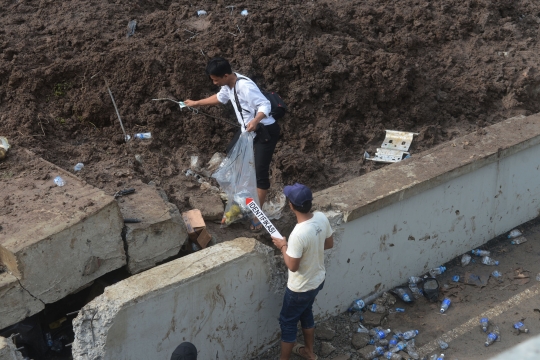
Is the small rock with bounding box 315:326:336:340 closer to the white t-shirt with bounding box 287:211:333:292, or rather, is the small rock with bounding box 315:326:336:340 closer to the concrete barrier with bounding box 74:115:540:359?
the concrete barrier with bounding box 74:115:540:359

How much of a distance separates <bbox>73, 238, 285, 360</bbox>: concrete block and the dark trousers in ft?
3.55

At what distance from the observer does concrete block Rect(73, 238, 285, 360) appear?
4438mm

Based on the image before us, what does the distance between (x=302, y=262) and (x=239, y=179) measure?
1.51m

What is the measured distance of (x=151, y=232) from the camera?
5273mm

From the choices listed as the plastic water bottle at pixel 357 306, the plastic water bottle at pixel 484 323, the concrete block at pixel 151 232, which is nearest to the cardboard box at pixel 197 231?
the concrete block at pixel 151 232

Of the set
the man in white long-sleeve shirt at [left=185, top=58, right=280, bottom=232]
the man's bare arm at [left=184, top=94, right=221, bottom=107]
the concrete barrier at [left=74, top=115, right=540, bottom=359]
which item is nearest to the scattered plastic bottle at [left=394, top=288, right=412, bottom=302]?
the concrete barrier at [left=74, top=115, right=540, bottom=359]

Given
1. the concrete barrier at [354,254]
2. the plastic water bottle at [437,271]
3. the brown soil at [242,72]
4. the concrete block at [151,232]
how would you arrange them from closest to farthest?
the concrete barrier at [354,254] < the concrete block at [151,232] < the plastic water bottle at [437,271] < the brown soil at [242,72]

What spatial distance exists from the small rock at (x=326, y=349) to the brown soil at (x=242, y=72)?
1.95 m

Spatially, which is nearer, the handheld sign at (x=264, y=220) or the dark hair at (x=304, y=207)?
the dark hair at (x=304, y=207)

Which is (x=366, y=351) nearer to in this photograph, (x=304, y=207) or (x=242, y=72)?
(x=304, y=207)

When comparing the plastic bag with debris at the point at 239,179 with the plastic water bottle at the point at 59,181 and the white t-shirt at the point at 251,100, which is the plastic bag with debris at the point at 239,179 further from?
the plastic water bottle at the point at 59,181

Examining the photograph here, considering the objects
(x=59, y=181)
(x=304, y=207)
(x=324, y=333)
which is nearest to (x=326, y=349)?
(x=324, y=333)

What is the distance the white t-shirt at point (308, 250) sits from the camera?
15.4ft

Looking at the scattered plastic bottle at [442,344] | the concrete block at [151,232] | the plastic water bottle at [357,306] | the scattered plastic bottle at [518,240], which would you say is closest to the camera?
the concrete block at [151,232]
